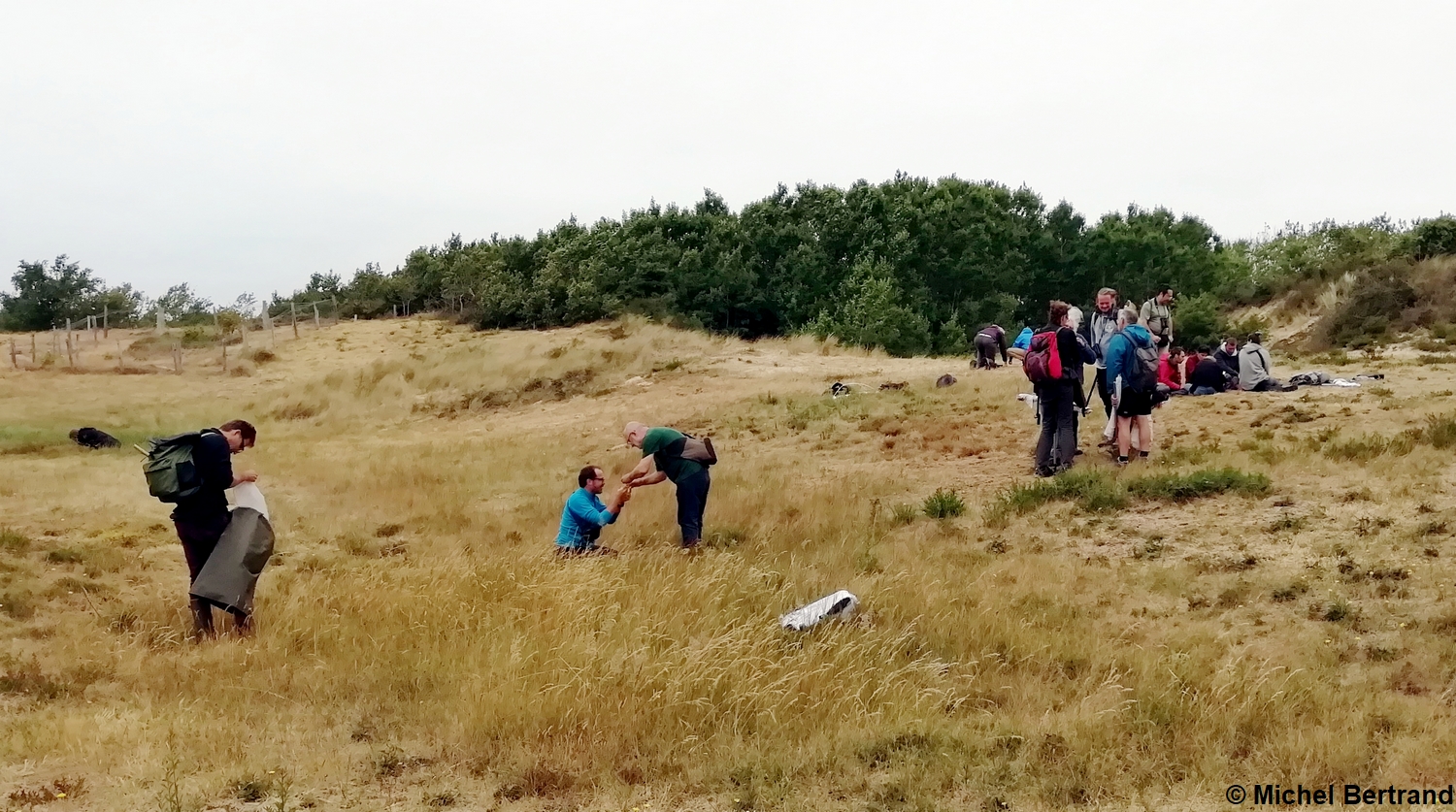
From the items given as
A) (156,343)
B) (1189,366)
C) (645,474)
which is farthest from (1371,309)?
(156,343)

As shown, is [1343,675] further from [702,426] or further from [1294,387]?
[702,426]

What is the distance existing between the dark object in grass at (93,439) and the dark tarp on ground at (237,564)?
44.9ft

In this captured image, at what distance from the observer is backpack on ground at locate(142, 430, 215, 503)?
634 centimetres

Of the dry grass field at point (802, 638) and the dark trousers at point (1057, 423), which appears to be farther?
the dark trousers at point (1057, 423)

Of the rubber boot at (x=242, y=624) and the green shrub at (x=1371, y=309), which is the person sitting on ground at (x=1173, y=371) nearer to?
the green shrub at (x=1371, y=309)

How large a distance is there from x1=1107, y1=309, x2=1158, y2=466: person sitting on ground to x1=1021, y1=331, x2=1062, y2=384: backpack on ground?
66 cm

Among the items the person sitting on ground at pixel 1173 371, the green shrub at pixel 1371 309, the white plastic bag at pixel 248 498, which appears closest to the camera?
the white plastic bag at pixel 248 498

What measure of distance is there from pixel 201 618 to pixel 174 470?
989mm

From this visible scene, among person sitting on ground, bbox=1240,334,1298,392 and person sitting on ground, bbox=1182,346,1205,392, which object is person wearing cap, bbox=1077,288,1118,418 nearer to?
person sitting on ground, bbox=1182,346,1205,392

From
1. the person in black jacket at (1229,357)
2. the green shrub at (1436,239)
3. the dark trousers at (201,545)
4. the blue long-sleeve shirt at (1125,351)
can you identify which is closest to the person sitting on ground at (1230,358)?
the person in black jacket at (1229,357)

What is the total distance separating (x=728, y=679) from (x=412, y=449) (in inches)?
522

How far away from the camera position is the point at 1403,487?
832cm

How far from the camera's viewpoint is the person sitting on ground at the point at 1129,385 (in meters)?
10.0

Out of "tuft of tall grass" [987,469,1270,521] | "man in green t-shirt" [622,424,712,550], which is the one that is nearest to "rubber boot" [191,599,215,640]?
"man in green t-shirt" [622,424,712,550]
